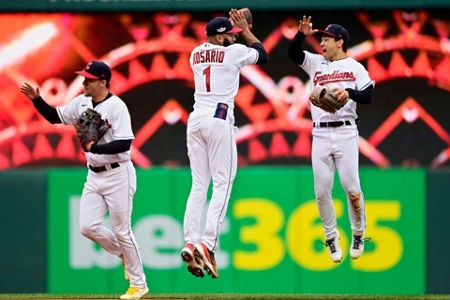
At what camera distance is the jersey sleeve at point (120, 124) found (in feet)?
32.2

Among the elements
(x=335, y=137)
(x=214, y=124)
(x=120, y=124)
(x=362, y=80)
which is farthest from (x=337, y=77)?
(x=120, y=124)

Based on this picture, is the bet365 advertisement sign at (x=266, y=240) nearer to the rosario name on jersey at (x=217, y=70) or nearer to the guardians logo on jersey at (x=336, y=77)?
the guardians logo on jersey at (x=336, y=77)

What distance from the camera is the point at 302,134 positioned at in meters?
12.8

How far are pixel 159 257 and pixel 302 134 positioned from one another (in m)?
1.75

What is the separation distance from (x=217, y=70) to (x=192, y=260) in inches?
53.8

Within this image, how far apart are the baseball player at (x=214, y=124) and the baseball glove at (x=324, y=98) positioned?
0.48 m

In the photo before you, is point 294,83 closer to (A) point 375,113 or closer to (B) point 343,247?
(A) point 375,113

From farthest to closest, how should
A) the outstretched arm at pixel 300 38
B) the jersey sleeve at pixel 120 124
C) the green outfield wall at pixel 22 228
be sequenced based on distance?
the green outfield wall at pixel 22 228
the outstretched arm at pixel 300 38
the jersey sleeve at pixel 120 124

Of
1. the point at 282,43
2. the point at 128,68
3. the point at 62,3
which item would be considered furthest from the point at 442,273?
the point at 62,3

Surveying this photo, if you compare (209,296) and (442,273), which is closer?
(209,296)

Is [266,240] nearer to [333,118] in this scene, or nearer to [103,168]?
[333,118]

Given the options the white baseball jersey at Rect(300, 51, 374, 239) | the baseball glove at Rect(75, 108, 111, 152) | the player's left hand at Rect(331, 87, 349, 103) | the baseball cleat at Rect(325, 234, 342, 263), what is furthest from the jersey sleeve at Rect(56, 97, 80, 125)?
the baseball cleat at Rect(325, 234, 342, 263)

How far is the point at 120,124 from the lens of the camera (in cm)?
984

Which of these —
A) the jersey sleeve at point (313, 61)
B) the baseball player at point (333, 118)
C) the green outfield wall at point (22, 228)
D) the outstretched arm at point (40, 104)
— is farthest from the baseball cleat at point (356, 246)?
the green outfield wall at point (22, 228)
